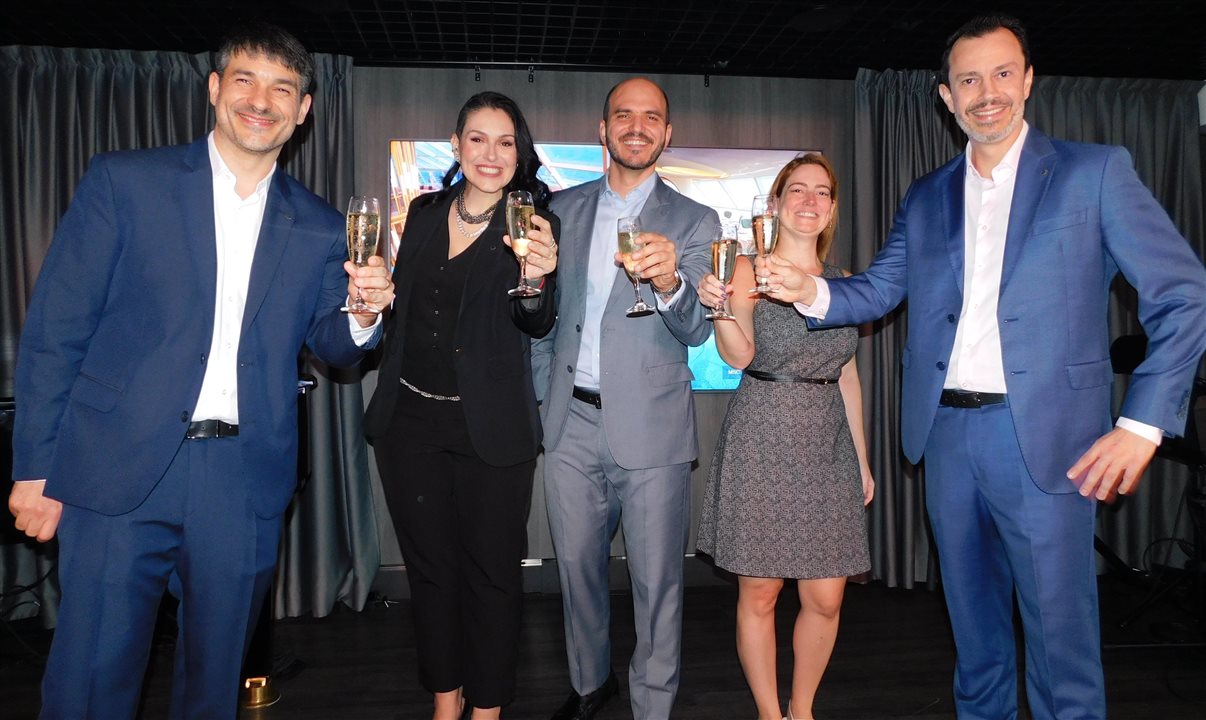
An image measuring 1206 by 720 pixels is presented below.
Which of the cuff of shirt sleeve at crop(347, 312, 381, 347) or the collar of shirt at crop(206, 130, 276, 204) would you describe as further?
the cuff of shirt sleeve at crop(347, 312, 381, 347)

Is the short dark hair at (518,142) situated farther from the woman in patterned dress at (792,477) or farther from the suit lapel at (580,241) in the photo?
the woman in patterned dress at (792,477)

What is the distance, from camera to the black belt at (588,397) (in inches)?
111

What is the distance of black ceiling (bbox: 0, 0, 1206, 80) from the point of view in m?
4.26

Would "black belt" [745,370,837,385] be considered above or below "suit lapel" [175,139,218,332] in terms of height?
below

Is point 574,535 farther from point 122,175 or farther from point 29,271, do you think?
point 29,271

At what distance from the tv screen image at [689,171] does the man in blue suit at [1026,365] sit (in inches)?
110

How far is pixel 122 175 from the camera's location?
199cm

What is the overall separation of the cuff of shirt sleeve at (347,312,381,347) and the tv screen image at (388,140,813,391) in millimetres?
2871

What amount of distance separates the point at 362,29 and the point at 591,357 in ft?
9.27

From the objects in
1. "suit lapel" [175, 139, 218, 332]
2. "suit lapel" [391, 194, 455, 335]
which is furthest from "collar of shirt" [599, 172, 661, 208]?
"suit lapel" [175, 139, 218, 332]

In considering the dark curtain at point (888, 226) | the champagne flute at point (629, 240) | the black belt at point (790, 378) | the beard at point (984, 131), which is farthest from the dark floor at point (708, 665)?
the beard at point (984, 131)

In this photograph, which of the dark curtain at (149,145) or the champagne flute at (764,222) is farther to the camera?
the dark curtain at (149,145)

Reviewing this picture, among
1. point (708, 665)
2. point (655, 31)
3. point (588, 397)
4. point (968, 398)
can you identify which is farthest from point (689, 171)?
point (968, 398)

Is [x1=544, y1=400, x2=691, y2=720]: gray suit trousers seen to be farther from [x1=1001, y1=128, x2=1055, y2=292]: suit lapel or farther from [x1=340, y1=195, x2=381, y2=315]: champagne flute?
[x1=1001, y1=128, x2=1055, y2=292]: suit lapel
